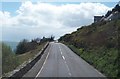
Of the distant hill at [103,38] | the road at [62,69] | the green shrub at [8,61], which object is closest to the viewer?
the road at [62,69]

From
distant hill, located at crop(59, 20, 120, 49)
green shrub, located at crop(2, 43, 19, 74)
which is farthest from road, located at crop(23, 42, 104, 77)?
distant hill, located at crop(59, 20, 120, 49)

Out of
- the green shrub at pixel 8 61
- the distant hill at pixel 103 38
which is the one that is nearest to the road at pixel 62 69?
the green shrub at pixel 8 61

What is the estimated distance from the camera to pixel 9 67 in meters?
44.2

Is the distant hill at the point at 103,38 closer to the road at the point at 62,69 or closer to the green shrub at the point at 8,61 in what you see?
the road at the point at 62,69

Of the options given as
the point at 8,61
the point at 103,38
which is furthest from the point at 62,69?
the point at 103,38

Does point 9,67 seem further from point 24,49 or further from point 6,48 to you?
point 24,49

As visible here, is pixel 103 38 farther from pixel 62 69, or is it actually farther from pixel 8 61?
pixel 62 69

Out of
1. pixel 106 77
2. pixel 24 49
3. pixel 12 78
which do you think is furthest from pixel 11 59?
pixel 24 49

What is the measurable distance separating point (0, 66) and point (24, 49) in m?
51.2

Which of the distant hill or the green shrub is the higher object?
the distant hill

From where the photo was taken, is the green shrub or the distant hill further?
the distant hill

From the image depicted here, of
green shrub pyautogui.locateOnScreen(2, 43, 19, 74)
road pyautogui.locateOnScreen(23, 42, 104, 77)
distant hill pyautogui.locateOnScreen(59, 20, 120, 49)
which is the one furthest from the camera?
distant hill pyautogui.locateOnScreen(59, 20, 120, 49)

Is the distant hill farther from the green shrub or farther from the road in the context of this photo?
the green shrub

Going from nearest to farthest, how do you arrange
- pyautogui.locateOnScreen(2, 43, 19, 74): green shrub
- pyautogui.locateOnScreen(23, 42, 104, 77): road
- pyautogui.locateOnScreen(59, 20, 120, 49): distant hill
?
pyautogui.locateOnScreen(23, 42, 104, 77): road → pyautogui.locateOnScreen(2, 43, 19, 74): green shrub → pyautogui.locateOnScreen(59, 20, 120, 49): distant hill
